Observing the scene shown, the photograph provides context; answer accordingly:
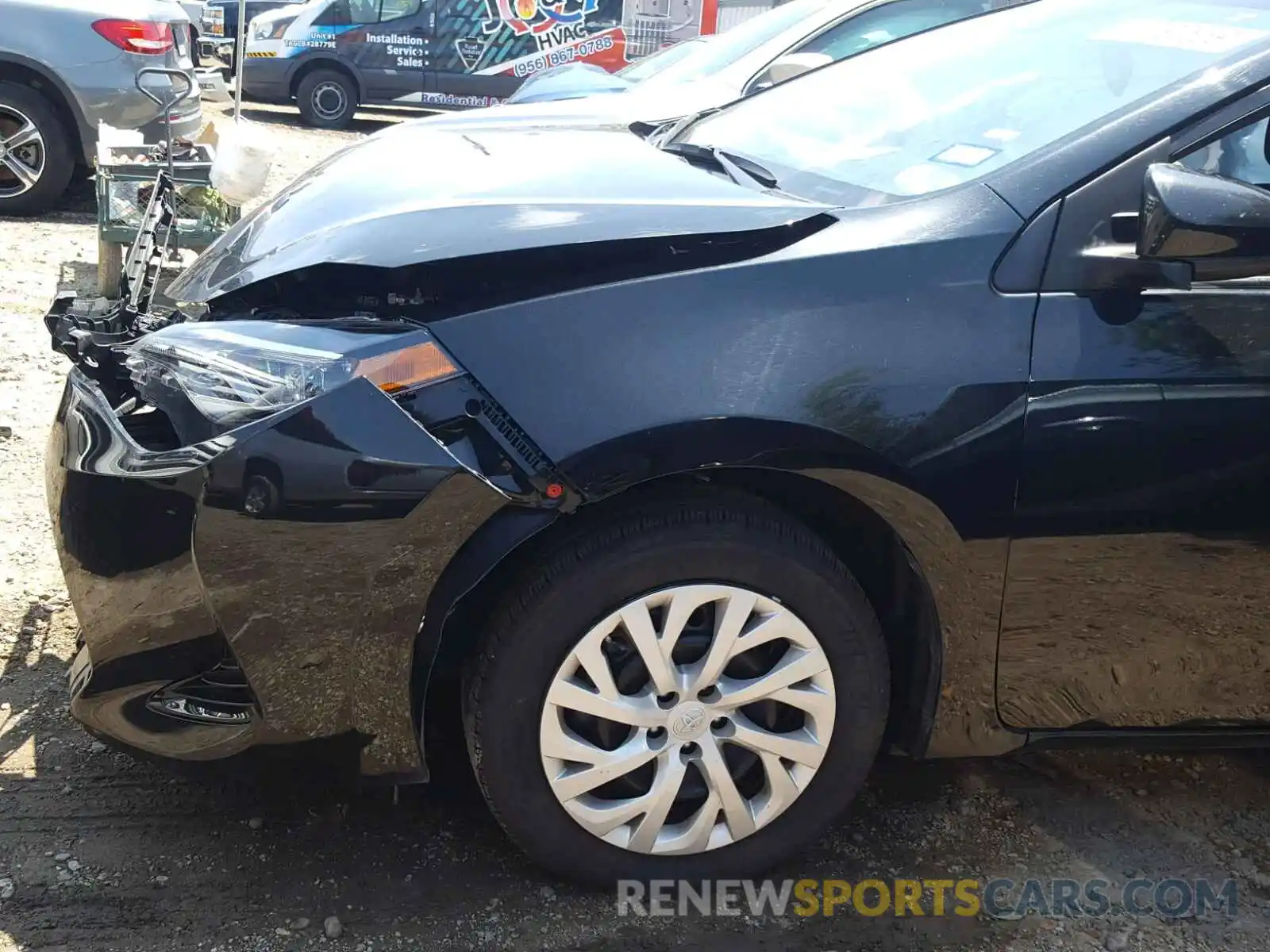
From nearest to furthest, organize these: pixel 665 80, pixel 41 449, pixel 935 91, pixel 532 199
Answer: pixel 532 199
pixel 935 91
pixel 41 449
pixel 665 80

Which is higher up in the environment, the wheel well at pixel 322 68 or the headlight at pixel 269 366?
the wheel well at pixel 322 68

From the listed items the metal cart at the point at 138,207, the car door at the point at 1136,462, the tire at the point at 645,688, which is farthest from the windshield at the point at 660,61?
the tire at the point at 645,688

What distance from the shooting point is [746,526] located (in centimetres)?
204

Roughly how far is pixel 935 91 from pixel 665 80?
337cm

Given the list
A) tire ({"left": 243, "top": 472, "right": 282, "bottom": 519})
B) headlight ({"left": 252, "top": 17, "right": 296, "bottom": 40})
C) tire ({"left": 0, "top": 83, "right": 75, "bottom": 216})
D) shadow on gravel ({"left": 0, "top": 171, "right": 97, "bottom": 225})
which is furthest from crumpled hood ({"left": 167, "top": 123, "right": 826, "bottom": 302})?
headlight ({"left": 252, "top": 17, "right": 296, "bottom": 40})

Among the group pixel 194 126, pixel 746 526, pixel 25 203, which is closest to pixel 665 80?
pixel 194 126

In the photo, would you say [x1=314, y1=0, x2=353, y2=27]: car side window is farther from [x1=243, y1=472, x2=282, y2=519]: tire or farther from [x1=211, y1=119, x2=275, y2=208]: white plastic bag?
[x1=243, y1=472, x2=282, y2=519]: tire

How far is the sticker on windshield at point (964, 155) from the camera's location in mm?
2305

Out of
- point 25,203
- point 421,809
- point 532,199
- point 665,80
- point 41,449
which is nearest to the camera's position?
point 532,199

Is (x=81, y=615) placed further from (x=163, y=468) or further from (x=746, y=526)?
(x=746, y=526)

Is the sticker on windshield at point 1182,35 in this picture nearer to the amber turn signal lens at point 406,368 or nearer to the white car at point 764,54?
the amber turn signal lens at point 406,368

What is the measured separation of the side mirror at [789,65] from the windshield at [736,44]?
0.25 meters

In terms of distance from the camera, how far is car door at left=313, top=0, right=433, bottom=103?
13.7m

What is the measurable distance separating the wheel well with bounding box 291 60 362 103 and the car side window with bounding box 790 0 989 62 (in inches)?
376
